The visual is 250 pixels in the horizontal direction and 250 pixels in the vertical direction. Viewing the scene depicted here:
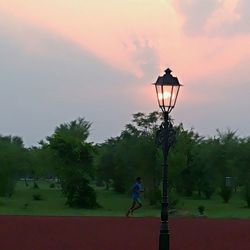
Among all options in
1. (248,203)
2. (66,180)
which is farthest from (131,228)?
(248,203)

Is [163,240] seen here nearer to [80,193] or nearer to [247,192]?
[80,193]

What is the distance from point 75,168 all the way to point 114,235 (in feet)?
83.1

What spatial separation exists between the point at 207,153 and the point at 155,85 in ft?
157

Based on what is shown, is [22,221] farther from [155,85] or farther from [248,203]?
[248,203]

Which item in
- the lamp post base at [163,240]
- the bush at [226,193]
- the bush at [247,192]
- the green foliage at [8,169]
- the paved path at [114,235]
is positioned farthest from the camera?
the green foliage at [8,169]

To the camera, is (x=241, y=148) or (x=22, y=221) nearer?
(x=22, y=221)

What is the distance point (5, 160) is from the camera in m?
56.7

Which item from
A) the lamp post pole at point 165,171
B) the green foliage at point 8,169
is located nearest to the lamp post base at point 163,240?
the lamp post pole at point 165,171

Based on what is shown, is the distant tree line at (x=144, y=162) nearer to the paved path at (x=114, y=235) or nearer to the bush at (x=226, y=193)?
the bush at (x=226, y=193)

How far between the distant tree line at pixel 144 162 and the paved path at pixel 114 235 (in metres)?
19.2

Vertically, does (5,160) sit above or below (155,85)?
above

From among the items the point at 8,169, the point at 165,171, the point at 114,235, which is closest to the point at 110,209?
the point at 8,169

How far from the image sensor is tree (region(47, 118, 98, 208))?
145 feet

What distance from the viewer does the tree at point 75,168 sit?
145ft
